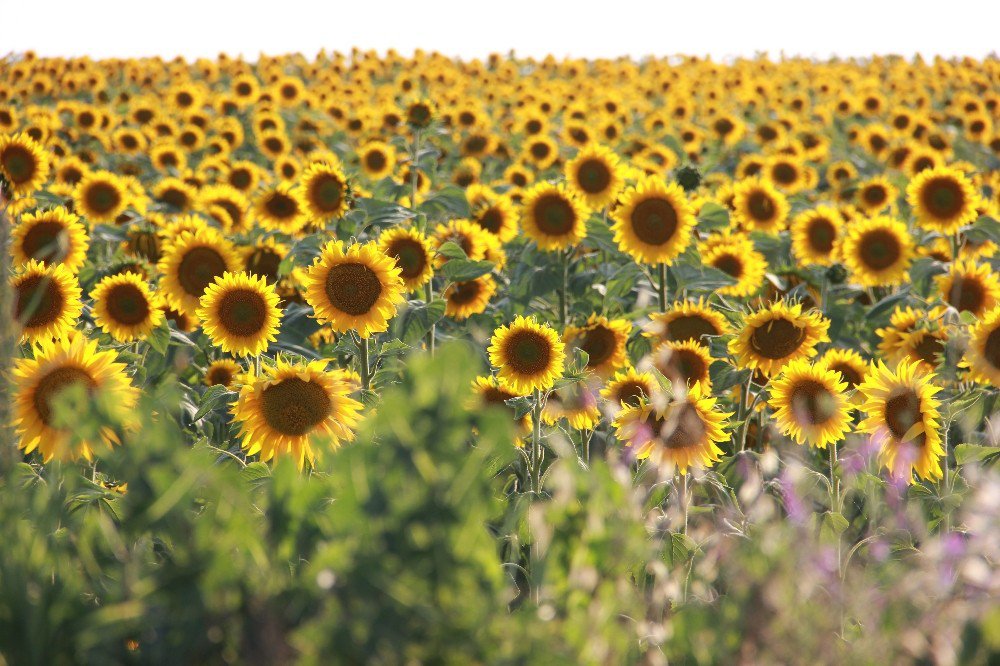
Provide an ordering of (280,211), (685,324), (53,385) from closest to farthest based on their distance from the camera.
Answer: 1. (53,385)
2. (685,324)
3. (280,211)

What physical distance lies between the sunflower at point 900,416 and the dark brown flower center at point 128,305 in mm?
3122

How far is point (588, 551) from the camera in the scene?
5.25 ft

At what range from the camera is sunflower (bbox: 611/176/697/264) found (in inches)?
216

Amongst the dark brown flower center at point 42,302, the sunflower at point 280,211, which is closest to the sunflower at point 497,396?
the dark brown flower center at point 42,302

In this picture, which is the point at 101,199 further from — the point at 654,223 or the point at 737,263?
the point at 737,263

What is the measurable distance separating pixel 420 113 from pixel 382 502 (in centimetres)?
654

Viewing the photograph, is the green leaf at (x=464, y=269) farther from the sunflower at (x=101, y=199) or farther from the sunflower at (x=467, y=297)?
the sunflower at (x=101, y=199)

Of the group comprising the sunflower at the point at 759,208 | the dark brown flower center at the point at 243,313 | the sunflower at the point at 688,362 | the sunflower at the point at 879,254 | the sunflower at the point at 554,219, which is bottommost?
the sunflower at the point at 688,362

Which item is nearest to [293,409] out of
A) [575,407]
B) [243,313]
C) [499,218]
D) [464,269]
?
[243,313]

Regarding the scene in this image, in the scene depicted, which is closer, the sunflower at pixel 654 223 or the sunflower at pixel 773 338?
the sunflower at pixel 773 338

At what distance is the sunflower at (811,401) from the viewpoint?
12.6 ft

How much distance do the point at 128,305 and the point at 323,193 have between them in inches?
61.3

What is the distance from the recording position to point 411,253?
4871mm

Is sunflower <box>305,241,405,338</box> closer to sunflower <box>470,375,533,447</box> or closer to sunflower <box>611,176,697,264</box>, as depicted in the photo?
sunflower <box>470,375,533,447</box>
